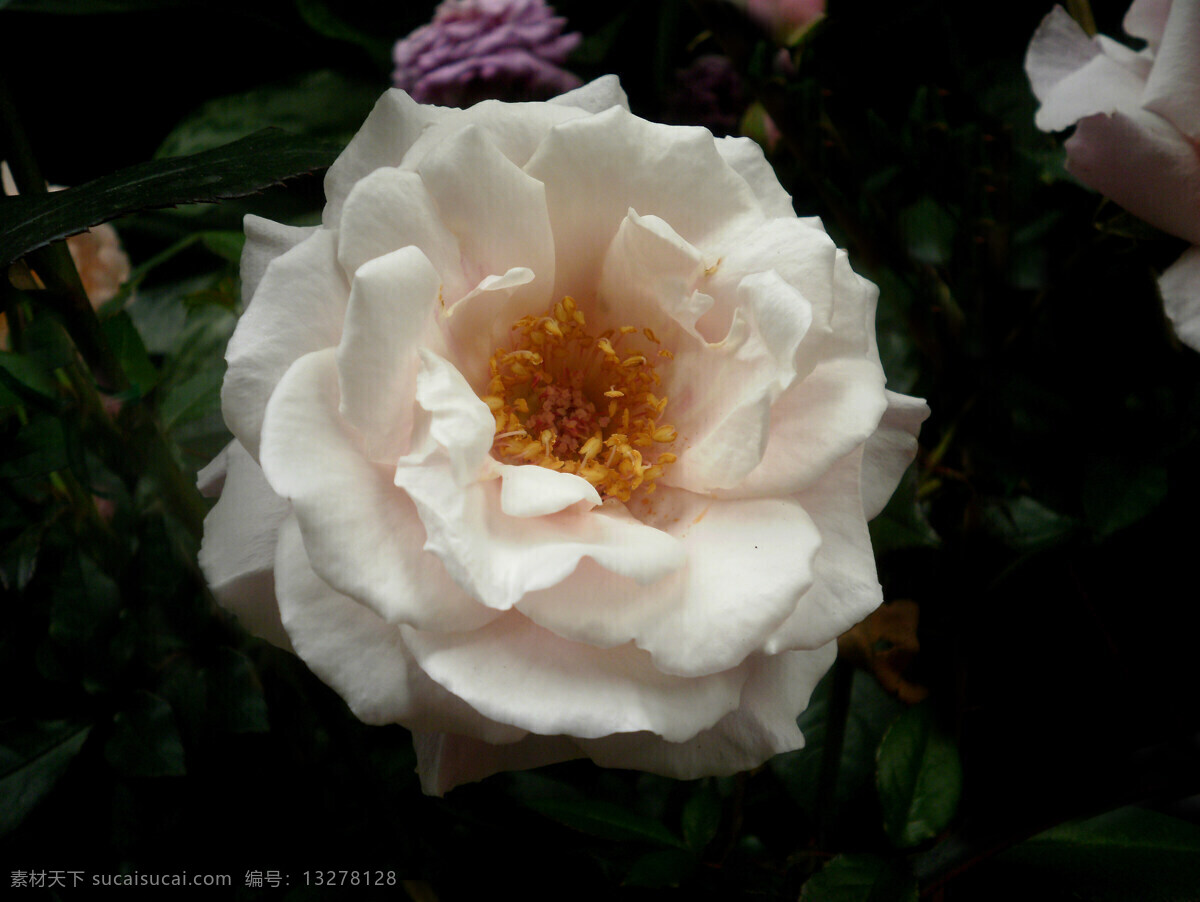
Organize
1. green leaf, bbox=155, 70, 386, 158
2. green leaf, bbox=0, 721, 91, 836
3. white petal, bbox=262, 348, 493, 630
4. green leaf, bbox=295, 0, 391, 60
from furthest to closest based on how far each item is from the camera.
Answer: green leaf, bbox=295, 0, 391, 60
green leaf, bbox=155, 70, 386, 158
green leaf, bbox=0, 721, 91, 836
white petal, bbox=262, 348, 493, 630

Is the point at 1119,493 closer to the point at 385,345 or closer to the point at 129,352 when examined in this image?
the point at 385,345

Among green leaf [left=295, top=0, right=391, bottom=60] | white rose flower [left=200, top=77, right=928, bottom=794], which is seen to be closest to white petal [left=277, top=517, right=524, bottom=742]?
white rose flower [left=200, top=77, right=928, bottom=794]

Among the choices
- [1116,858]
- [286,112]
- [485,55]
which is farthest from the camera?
[286,112]

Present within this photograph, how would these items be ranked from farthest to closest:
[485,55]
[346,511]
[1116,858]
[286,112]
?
[286,112] < [485,55] < [1116,858] < [346,511]

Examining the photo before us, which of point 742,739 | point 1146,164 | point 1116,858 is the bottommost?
point 1116,858

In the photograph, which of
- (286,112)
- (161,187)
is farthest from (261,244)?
(286,112)

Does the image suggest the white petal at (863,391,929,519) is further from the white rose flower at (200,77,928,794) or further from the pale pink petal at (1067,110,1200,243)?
the pale pink petal at (1067,110,1200,243)

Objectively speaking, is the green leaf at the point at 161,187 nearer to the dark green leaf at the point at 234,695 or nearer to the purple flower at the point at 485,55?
→ the dark green leaf at the point at 234,695

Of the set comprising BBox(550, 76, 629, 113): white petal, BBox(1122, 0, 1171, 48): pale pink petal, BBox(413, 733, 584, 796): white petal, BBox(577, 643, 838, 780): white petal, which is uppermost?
BBox(550, 76, 629, 113): white petal
